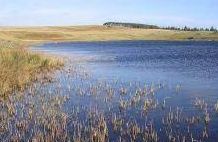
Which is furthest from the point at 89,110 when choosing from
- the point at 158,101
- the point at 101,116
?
the point at 158,101

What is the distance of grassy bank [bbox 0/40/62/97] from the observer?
977 inches

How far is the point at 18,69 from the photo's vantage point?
28391 mm

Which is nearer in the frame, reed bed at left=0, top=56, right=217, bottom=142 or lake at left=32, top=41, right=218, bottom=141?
reed bed at left=0, top=56, right=217, bottom=142

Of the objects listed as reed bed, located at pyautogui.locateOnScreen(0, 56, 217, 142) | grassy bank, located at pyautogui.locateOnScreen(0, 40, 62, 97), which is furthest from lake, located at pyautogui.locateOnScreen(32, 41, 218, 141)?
grassy bank, located at pyautogui.locateOnScreen(0, 40, 62, 97)

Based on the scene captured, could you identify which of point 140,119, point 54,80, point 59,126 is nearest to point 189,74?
point 54,80

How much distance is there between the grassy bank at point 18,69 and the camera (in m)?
24.8

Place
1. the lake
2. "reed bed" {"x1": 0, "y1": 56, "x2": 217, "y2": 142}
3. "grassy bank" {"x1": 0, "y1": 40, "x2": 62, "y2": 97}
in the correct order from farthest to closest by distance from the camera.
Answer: "grassy bank" {"x1": 0, "y1": 40, "x2": 62, "y2": 97} → the lake → "reed bed" {"x1": 0, "y1": 56, "x2": 217, "y2": 142}

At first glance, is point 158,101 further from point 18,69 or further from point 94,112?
point 18,69

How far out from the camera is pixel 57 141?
1503 cm

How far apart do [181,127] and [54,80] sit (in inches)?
588

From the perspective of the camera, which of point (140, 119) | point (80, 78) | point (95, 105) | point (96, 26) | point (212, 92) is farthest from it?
point (96, 26)

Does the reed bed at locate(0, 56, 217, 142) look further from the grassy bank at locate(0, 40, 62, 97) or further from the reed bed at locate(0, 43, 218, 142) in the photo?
the grassy bank at locate(0, 40, 62, 97)

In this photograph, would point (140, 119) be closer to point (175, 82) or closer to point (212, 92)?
point (212, 92)

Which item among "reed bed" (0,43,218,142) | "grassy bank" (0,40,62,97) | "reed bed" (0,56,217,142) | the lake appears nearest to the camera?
"reed bed" (0,56,217,142)
